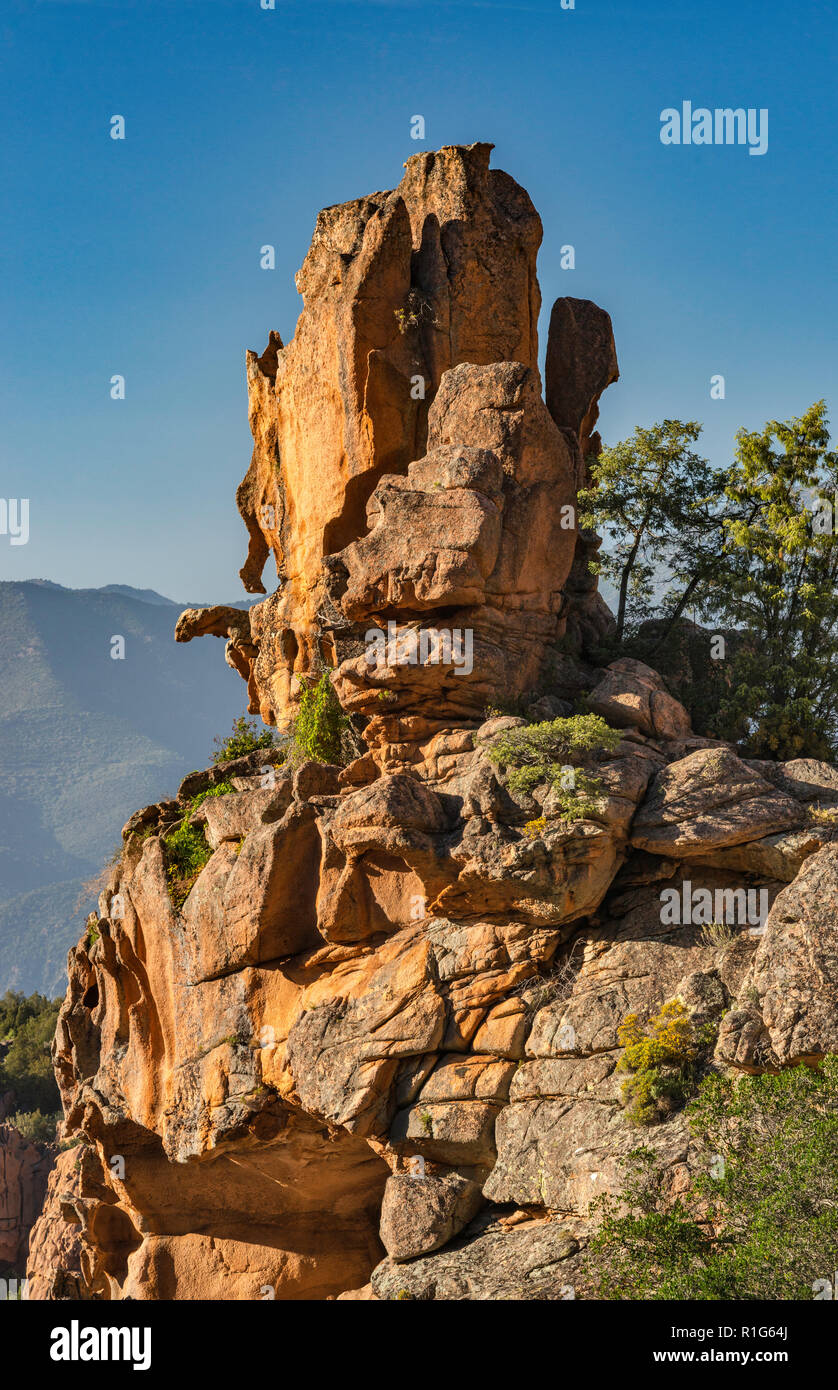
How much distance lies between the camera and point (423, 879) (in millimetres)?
25531

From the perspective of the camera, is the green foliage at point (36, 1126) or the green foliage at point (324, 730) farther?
the green foliage at point (36, 1126)

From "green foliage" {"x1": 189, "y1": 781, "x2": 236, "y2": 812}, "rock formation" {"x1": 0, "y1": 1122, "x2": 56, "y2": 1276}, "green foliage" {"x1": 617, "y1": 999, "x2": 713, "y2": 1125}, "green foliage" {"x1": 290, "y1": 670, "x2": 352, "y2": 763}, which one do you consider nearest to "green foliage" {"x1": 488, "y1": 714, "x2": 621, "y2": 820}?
"green foliage" {"x1": 617, "y1": 999, "x2": 713, "y2": 1125}

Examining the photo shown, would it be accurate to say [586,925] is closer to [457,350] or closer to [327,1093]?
[327,1093]

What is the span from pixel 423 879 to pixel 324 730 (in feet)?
23.5

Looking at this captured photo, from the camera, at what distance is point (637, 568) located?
33375 mm

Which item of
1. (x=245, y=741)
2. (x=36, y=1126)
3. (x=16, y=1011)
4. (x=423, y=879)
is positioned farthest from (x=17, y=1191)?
(x=423, y=879)

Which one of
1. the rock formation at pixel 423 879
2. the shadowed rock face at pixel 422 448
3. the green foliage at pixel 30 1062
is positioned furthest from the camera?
the green foliage at pixel 30 1062

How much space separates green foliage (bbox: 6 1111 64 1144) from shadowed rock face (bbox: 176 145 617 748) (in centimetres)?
3724

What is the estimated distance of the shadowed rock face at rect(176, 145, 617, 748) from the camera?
28.4 m

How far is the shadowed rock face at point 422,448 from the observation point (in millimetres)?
28391

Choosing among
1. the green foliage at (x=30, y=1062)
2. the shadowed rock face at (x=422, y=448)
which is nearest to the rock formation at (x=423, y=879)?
the shadowed rock face at (x=422, y=448)

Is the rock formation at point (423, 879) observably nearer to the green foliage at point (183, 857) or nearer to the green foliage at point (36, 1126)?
the green foliage at point (183, 857)

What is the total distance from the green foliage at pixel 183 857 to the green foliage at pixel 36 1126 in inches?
1519

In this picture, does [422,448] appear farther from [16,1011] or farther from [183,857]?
[16,1011]
